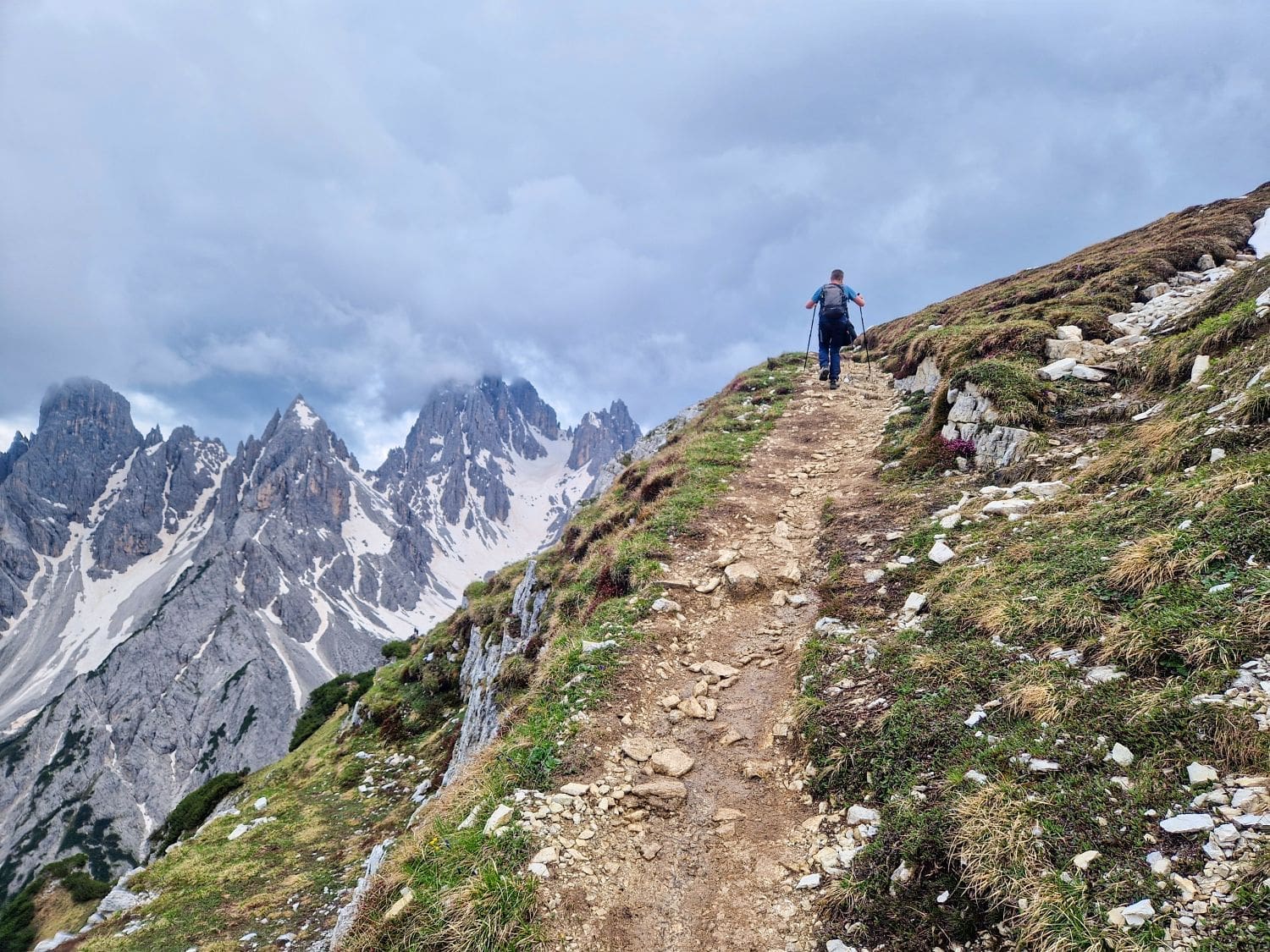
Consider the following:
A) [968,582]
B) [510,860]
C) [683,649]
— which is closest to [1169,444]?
[968,582]

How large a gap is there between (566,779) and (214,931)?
10212 mm

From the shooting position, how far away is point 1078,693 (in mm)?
6090

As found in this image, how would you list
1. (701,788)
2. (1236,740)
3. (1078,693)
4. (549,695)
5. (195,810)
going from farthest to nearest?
1. (195,810)
2. (549,695)
3. (701,788)
4. (1078,693)
5. (1236,740)

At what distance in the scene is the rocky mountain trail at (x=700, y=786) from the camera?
6035 millimetres

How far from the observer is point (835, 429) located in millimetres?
23484

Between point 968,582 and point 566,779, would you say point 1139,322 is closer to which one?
point 968,582

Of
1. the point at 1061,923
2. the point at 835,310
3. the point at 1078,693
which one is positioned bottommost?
the point at 1061,923

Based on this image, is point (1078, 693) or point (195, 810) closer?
point (1078, 693)

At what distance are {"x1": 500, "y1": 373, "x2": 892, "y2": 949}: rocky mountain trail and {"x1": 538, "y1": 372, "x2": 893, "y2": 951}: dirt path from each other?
0.8 inches

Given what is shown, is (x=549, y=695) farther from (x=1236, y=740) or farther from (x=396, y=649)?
(x=396, y=649)

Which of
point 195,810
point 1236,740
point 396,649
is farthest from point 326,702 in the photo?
point 1236,740

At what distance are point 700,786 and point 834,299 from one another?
2079 cm

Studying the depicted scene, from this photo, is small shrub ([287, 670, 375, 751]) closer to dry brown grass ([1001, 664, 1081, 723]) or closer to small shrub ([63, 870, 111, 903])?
small shrub ([63, 870, 111, 903])

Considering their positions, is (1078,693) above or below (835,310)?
below
